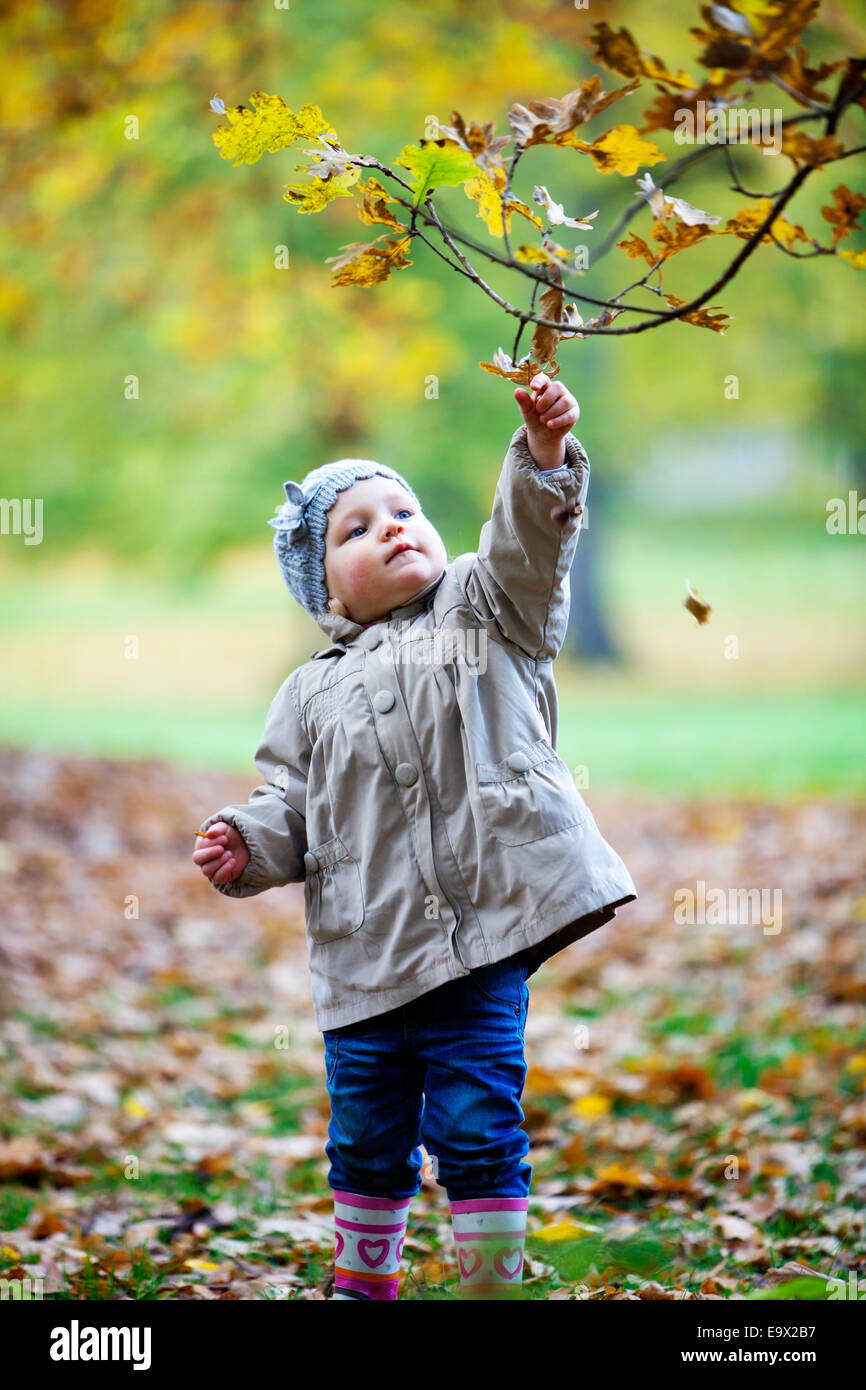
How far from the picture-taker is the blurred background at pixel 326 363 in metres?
8.34

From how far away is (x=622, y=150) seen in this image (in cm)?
172

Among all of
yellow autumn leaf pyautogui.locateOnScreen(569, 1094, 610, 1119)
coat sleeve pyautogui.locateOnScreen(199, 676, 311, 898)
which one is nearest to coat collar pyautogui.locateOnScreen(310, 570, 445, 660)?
coat sleeve pyautogui.locateOnScreen(199, 676, 311, 898)

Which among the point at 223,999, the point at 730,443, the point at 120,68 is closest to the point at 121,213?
the point at 120,68

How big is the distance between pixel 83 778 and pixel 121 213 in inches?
180

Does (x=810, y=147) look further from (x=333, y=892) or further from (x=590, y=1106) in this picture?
(x=590, y=1106)

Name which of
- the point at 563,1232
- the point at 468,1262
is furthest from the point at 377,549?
the point at 563,1232

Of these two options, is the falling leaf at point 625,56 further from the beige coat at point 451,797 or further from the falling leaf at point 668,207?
the beige coat at point 451,797

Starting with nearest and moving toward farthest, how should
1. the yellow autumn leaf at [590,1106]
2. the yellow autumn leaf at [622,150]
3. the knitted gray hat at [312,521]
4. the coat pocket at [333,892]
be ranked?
the yellow autumn leaf at [622,150]
the coat pocket at [333,892]
the knitted gray hat at [312,521]
the yellow autumn leaf at [590,1106]

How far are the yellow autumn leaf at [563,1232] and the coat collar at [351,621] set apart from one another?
4.90 feet

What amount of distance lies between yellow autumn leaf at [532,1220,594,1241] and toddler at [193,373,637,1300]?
0.74 meters

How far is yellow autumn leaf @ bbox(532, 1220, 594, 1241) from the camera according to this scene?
289cm

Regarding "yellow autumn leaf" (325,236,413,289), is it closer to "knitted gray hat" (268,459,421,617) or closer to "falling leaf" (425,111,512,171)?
"falling leaf" (425,111,512,171)

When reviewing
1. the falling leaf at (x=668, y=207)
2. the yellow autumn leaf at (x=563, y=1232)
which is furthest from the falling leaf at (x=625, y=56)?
the yellow autumn leaf at (x=563, y=1232)

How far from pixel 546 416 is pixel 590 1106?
260cm
